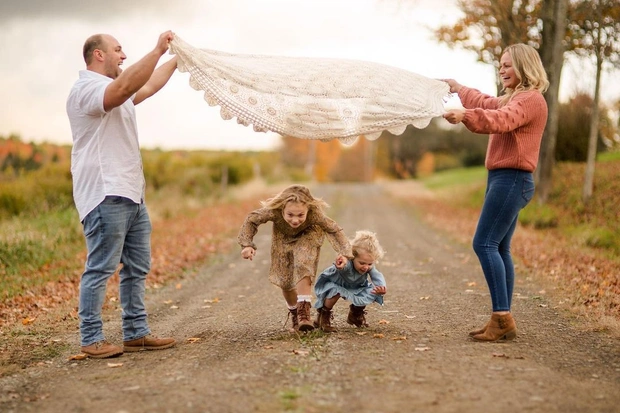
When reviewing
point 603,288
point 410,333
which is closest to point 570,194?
point 603,288

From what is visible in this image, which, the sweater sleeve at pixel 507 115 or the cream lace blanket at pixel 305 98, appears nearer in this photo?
the sweater sleeve at pixel 507 115

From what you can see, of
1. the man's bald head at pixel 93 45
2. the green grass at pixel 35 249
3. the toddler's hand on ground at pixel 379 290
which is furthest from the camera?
the green grass at pixel 35 249

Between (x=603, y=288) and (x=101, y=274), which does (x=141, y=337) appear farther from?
(x=603, y=288)

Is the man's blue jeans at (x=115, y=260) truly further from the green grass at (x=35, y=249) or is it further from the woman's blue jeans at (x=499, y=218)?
the green grass at (x=35, y=249)

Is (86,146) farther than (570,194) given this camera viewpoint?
No

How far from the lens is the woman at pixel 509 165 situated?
5.52 m

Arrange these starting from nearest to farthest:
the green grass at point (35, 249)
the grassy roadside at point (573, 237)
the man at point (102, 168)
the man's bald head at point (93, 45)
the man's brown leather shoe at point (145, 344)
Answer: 1. the man at point (102, 168)
2. the man's bald head at point (93, 45)
3. the man's brown leather shoe at point (145, 344)
4. the grassy roadside at point (573, 237)
5. the green grass at point (35, 249)

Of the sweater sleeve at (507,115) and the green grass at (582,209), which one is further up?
the sweater sleeve at (507,115)

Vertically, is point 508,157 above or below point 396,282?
above

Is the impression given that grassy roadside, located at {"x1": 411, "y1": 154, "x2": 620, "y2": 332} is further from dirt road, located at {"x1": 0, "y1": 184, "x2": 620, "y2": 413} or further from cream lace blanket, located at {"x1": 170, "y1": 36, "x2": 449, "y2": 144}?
cream lace blanket, located at {"x1": 170, "y1": 36, "x2": 449, "y2": 144}

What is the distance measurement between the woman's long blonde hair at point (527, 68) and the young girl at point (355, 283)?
1.87m

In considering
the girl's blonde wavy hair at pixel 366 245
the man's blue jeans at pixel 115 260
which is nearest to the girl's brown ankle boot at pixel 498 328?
the girl's blonde wavy hair at pixel 366 245

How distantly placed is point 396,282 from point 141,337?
477 cm

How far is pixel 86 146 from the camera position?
211 inches
